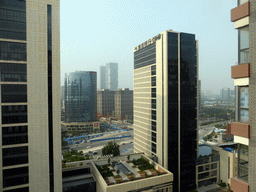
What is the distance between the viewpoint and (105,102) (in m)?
140

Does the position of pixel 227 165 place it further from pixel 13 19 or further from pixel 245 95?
pixel 13 19

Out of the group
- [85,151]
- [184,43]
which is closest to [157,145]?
[184,43]

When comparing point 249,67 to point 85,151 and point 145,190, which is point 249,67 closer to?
point 145,190

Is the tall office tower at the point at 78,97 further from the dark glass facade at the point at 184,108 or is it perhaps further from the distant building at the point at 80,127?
the dark glass facade at the point at 184,108

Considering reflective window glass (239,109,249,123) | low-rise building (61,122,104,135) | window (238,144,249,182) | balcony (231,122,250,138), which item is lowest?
low-rise building (61,122,104,135)

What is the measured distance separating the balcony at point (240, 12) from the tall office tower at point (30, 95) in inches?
816

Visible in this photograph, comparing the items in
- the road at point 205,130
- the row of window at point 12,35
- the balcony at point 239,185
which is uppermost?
the row of window at point 12,35

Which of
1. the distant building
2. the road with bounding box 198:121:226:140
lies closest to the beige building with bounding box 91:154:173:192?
the road with bounding box 198:121:226:140

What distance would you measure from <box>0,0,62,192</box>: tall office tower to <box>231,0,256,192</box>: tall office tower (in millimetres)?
20956

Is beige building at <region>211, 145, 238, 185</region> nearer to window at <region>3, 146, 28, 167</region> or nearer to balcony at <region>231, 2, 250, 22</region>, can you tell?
balcony at <region>231, 2, 250, 22</region>

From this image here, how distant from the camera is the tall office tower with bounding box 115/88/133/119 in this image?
132m

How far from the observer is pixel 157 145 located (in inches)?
1387

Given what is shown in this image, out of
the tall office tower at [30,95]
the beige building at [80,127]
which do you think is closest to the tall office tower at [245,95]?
the tall office tower at [30,95]

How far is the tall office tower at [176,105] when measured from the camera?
33.2 metres
